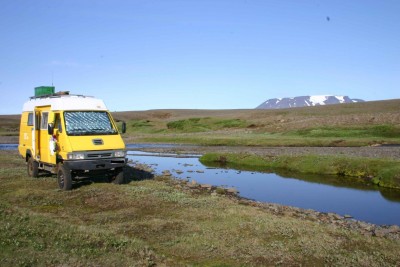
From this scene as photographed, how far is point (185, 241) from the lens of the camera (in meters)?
10.8

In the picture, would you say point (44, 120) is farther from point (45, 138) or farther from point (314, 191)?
point (314, 191)

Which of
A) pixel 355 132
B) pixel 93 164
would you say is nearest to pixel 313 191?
pixel 93 164

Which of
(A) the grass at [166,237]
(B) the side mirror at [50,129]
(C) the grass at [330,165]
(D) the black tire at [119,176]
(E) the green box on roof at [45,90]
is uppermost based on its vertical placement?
(E) the green box on roof at [45,90]

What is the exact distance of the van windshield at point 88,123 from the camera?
18297 mm

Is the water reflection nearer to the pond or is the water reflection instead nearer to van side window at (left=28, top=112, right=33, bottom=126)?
the pond

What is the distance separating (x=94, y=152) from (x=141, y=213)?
16.4ft

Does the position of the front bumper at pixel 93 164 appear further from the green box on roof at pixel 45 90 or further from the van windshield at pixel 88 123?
the green box on roof at pixel 45 90

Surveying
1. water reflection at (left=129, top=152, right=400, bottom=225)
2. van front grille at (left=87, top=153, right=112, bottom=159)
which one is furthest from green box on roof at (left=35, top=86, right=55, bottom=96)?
water reflection at (left=129, top=152, right=400, bottom=225)

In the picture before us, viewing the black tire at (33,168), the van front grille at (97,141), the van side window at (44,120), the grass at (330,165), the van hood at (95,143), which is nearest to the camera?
the van hood at (95,143)

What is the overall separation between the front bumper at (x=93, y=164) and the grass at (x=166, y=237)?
1616mm

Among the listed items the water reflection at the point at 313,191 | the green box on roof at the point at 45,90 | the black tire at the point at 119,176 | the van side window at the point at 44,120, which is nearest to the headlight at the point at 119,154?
the black tire at the point at 119,176

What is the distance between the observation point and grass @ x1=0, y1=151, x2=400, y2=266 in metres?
9.29

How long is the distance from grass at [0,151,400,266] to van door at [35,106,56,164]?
333cm

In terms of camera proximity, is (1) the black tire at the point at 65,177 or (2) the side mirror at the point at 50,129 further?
(2) the side mirror at the point at 50,129
